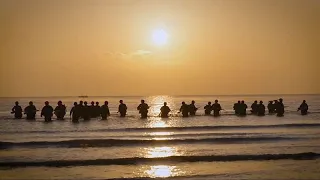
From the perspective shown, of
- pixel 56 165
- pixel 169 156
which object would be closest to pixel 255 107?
pixel 169 156

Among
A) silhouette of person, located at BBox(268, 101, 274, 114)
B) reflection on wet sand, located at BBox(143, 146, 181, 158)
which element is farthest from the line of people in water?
reflection on wet sand, located at BBox(143, 146, 181, 158)

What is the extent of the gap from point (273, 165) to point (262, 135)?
28.7 ft

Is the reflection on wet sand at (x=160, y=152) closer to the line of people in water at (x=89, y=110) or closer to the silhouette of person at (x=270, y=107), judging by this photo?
the line of people in water at (x=89, y=110)

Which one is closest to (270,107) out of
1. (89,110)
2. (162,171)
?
(89,110)

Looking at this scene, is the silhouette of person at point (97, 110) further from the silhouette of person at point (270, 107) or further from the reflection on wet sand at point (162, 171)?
the reflection on wet sand at point (162, 171)

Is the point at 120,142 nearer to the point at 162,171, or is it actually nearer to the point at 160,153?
the point at 160,153

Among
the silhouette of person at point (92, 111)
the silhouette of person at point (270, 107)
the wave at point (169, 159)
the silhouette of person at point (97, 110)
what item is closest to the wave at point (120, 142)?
the wave at point (169, 159)

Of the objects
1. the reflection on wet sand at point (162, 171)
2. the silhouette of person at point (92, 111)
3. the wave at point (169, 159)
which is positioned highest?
the silhouette of person at point (92, 111)

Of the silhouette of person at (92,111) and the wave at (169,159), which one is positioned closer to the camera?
the wave at (169,159)

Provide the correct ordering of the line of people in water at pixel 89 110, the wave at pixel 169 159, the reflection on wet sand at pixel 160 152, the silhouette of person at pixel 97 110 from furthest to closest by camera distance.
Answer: the silhouette of person at pixel 97 110, the line of people in water at pixel 89 110, the reflection on wet sand at pixel 160 152, the wave at pixel 169 159

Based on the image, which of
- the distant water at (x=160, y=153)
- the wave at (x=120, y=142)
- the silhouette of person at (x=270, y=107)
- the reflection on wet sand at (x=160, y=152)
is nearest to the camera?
the distant water at (x=160, y=153)

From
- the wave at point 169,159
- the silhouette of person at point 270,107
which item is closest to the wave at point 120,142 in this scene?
the wave at point 169,159

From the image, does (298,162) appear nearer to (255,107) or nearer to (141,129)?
(141,129)

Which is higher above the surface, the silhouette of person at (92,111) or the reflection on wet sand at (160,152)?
the silhouette of person at (92,111)
